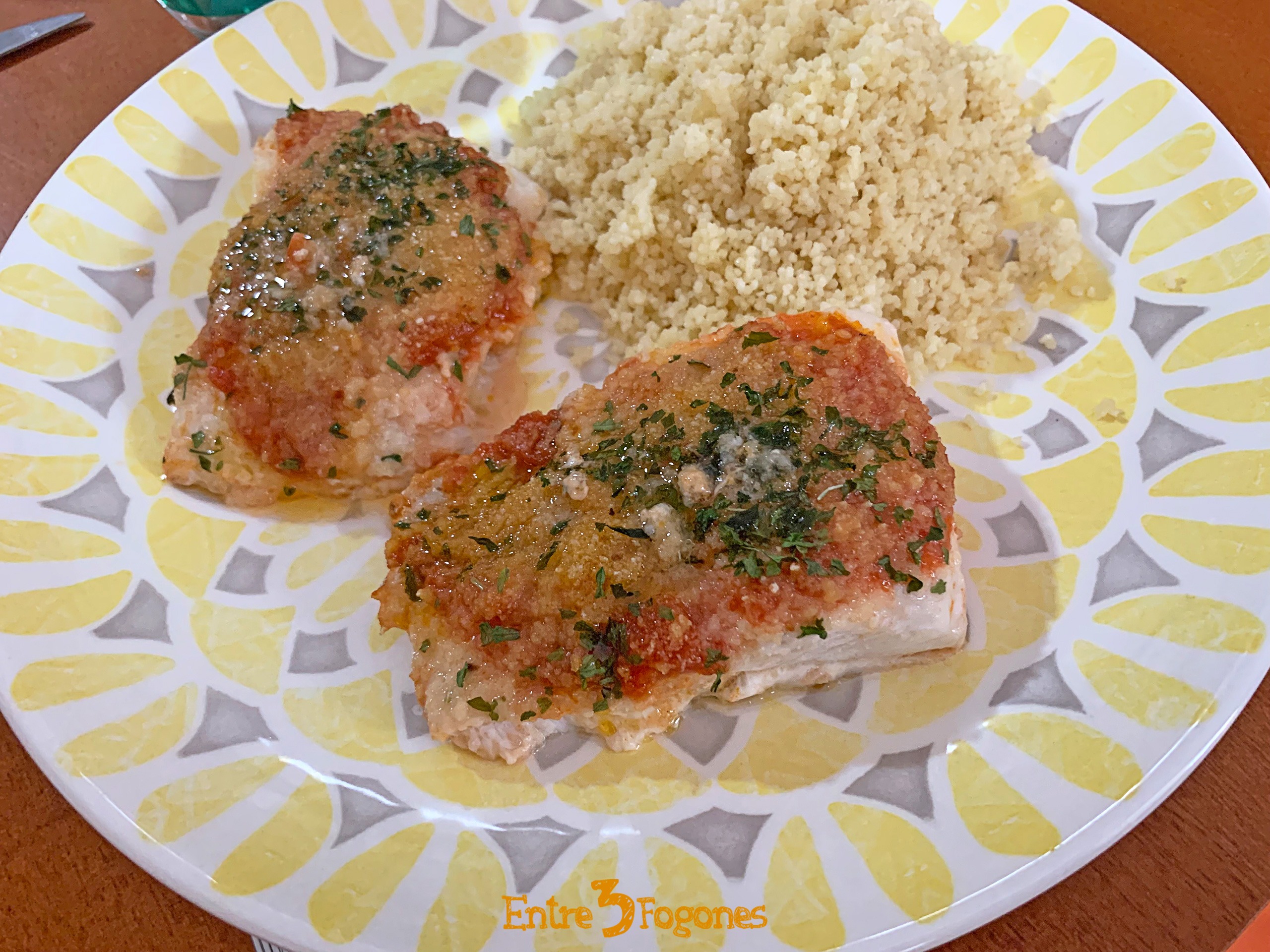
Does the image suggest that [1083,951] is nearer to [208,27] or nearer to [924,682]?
[924,682]

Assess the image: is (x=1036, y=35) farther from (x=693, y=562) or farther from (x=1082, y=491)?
(x=693, y=562)

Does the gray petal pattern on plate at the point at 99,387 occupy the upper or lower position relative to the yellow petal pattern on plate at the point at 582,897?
upper

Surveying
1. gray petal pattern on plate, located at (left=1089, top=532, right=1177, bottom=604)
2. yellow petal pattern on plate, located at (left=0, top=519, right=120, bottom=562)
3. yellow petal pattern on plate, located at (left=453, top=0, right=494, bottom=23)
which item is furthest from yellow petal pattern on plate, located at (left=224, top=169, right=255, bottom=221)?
gray petal pattern on plate, located at (left=1089, top=532, right=1177, bottom=604)

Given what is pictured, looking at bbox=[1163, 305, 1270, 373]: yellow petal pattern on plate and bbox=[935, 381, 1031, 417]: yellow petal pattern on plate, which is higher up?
bbox=[1163, 305, 1270, 373]: yellow petal pattern on plate

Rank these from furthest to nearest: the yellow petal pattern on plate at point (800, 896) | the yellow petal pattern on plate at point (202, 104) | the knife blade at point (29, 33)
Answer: the knife blade at point (29, 33) < the yellow petal pattern on plate at point (202, 104) < the yellow petal pattern on plate at point (800, 896)

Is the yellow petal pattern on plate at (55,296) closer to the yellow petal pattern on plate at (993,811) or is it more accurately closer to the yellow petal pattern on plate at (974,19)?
the yellow petal pattern on plate at (993,811)

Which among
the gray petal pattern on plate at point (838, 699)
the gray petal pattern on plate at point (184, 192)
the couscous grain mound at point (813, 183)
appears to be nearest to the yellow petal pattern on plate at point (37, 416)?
the gray petal pattern on plate at point (184, 192)

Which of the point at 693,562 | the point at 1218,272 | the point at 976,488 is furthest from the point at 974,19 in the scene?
the point at 693,562

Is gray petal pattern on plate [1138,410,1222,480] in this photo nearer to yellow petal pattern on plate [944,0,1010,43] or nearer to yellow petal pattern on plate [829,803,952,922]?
yellow petal pattern on plate [829,803,952,922]
